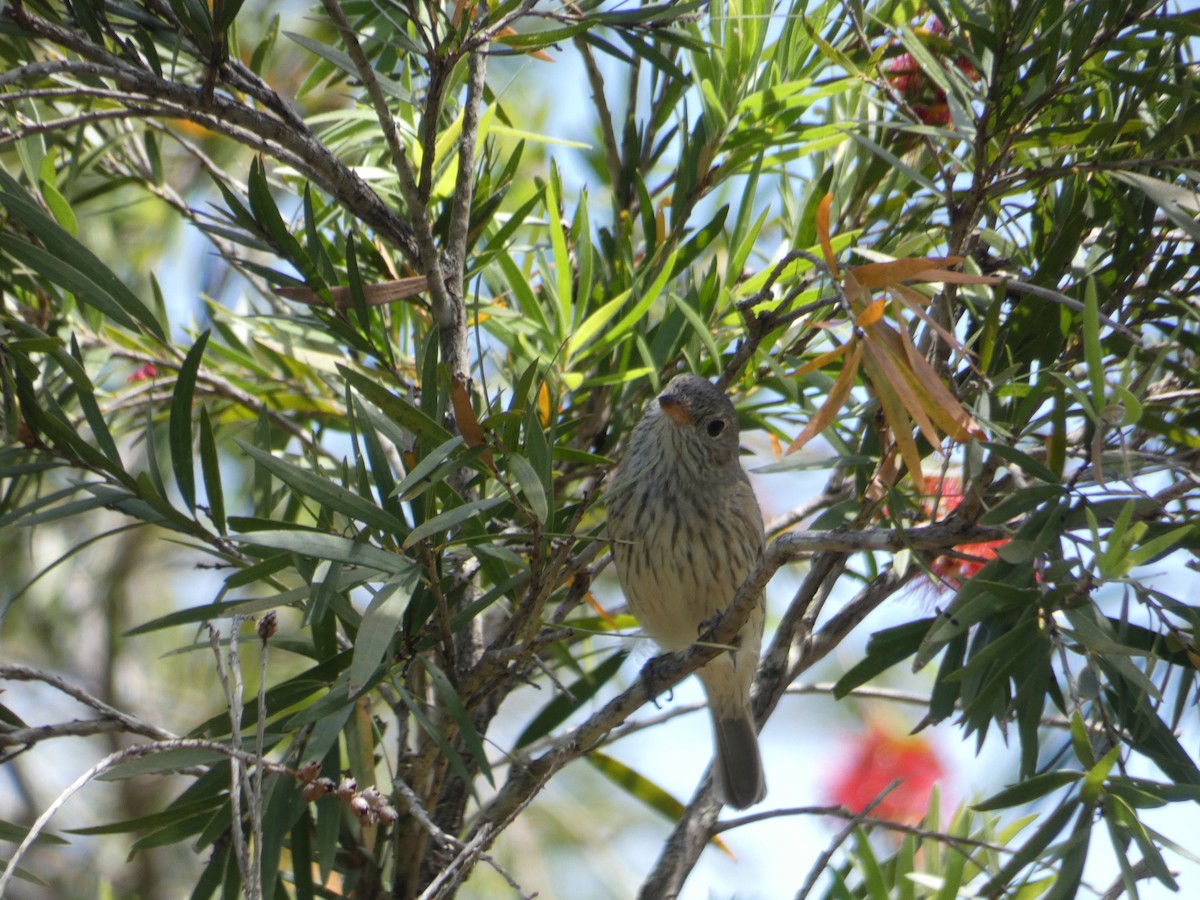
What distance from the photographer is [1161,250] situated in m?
2.59

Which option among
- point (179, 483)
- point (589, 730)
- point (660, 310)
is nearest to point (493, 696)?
point (589, 730)

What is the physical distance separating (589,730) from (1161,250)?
57.4 inches

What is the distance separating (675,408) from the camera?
3.32 metres

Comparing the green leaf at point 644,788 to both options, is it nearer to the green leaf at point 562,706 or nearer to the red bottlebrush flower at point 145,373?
the green leaf at point 562,706

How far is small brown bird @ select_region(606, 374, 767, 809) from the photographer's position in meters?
3.68

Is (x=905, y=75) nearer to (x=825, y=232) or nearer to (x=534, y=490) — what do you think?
(x=825, y=232)

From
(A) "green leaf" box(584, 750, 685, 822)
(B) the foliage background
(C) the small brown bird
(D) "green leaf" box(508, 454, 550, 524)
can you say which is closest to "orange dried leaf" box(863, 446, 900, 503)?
(B) the foliage background

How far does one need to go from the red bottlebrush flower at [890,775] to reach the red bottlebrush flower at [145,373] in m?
2.27

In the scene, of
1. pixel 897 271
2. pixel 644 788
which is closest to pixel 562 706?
pixel 644 788

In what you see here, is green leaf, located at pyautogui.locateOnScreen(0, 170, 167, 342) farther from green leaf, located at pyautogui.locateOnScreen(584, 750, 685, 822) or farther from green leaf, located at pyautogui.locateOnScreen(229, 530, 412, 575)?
green leaf, located at pyautogui.locateOnScreen(584, 750, 685, 822)

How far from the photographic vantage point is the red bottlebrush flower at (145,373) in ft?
10.7

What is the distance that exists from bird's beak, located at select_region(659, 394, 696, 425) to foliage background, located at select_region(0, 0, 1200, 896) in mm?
183

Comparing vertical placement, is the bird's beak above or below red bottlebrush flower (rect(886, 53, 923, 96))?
below

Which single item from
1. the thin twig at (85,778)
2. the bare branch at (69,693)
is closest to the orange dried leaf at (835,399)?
the thin twig at (85,778)
